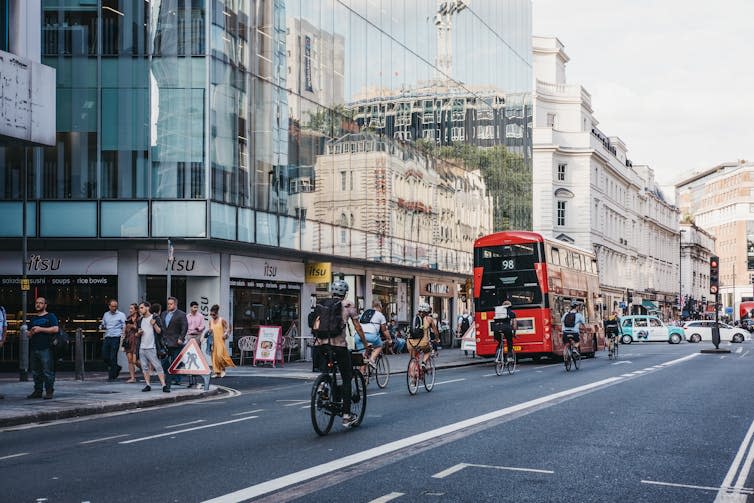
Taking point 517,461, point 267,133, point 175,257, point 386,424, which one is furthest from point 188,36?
point 517,461

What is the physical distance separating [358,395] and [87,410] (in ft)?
17.6

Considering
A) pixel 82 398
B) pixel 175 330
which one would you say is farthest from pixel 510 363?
pixel 82 398

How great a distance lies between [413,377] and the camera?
18359mm

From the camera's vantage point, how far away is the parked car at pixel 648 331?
63188mm

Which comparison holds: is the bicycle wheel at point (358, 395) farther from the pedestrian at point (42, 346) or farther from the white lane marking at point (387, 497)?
the pedestrian at point (42, 346)

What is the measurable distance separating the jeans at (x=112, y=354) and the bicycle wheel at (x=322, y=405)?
12170 mm

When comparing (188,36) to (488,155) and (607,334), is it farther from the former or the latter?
(488,155)

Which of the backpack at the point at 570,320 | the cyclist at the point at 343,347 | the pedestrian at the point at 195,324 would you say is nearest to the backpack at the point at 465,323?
the backpack at the point at 570,320

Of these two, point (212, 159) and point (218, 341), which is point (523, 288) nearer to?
point (218, 341)

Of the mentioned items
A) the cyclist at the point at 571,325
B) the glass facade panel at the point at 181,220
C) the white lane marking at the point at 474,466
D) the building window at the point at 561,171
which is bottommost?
the white lane marking at the point at 474,466

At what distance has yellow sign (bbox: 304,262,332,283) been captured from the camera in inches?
1398

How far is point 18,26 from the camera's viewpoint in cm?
1945

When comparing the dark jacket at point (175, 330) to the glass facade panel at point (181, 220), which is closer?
the dark jacket at point (175, 330)

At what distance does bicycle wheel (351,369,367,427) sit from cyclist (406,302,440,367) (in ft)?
19.6
